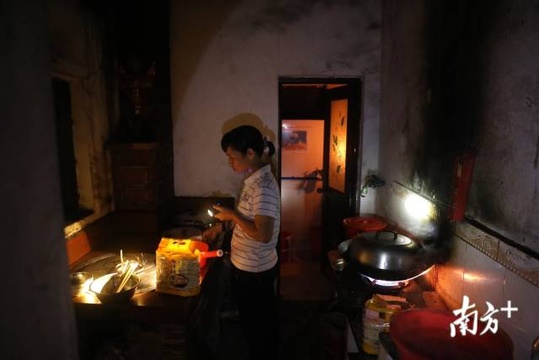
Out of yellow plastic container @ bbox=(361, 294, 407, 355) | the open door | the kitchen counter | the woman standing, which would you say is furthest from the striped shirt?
the open door

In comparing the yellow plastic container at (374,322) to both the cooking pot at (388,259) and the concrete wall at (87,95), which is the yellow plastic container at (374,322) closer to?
the cooking pot at (388,259)

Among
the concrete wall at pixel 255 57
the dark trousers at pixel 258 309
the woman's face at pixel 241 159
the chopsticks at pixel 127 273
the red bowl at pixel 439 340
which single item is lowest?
the dark trousers at pixel 258 309

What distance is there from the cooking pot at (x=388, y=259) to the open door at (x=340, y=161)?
1805 millimetres

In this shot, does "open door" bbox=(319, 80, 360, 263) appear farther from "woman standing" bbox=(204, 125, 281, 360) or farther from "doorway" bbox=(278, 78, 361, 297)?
"woman standing" bbox=(204, 125, 281, 360)

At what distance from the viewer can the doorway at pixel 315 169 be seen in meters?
4.10

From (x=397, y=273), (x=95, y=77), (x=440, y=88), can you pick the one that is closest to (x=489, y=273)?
(x=397, y=273)

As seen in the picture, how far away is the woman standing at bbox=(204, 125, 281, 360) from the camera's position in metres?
2.40

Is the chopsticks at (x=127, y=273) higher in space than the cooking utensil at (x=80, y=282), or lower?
higher

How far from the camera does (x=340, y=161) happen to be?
450 centimetres

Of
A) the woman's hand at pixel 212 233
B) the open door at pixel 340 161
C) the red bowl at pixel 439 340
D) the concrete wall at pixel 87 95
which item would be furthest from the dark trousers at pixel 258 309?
the open door at pixel 340 161

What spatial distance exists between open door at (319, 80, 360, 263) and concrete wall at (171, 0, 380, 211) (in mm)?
176

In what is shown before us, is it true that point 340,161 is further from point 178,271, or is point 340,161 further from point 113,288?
point 113,288

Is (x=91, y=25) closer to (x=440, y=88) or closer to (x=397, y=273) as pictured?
(x=440, y=88)

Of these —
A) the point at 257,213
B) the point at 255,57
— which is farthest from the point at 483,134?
the point at 255,57
